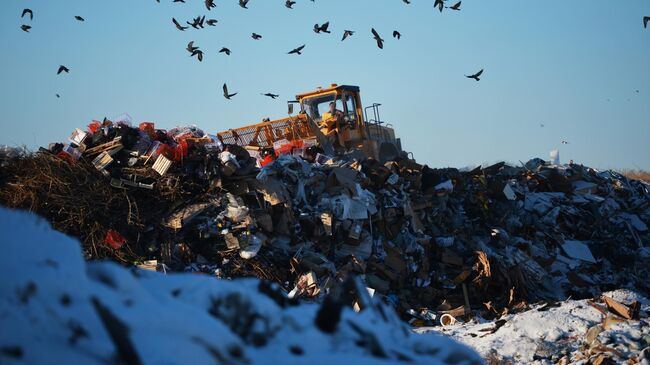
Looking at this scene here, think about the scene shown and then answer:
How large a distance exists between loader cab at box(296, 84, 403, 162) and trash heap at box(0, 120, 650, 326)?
3124 millimetres

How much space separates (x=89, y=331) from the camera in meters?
1.61

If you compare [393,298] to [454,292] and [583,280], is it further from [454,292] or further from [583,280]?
[583,280]

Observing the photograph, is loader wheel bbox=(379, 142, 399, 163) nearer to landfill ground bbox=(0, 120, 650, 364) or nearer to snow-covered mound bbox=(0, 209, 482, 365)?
landfill ground bbox=(0, 120, 650, 364)

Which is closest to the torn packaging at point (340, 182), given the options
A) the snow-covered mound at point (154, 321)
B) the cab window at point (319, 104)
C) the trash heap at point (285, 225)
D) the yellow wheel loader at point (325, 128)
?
the trash heap at point (285, 225)

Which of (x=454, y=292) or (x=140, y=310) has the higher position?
(x=140, y=310)

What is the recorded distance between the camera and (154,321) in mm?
1712

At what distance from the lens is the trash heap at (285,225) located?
27.5 ft

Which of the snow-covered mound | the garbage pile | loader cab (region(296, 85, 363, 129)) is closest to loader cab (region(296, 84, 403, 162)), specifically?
loader cab (region(296, 85, 363, 129))

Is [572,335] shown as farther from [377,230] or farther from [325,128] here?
[325,128]

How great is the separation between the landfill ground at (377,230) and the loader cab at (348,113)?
1867 mm

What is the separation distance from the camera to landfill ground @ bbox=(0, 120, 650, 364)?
6.65m

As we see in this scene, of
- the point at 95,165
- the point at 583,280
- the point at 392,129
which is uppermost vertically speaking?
the point at 392,129

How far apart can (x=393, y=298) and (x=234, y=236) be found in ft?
7.10

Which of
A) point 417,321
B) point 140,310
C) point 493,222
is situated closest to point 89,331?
point 140,310
